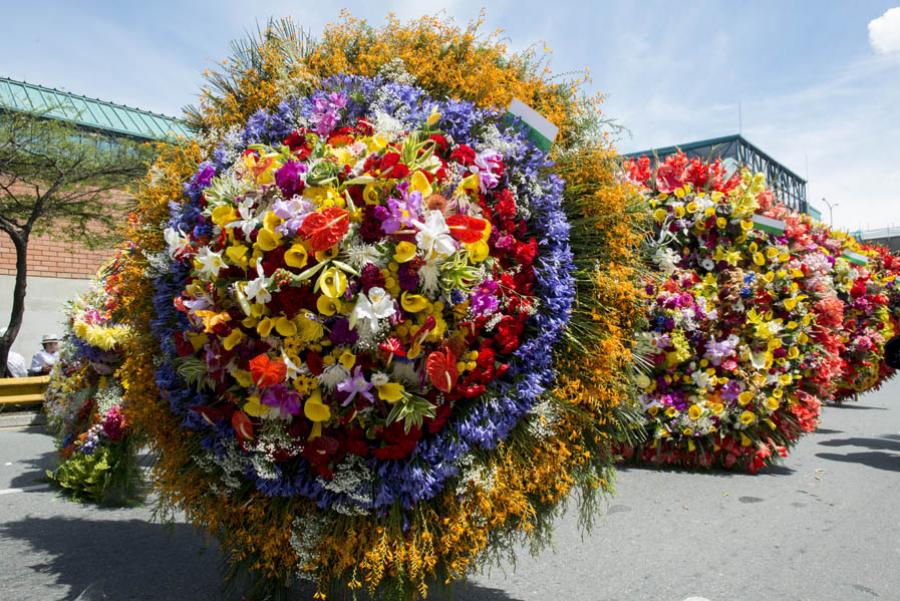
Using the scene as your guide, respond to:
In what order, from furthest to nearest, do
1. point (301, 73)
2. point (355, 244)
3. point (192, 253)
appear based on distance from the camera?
point (301, 73)
point (192, 253)
point (355, 244)

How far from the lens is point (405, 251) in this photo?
240 cm

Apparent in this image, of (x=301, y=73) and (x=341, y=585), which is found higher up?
(x=301, y=73)

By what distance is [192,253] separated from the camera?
2730 mm

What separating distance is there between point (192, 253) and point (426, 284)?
1010mm

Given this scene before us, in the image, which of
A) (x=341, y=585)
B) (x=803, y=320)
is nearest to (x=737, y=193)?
(x=803, y=320)

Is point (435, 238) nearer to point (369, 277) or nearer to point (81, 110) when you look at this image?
point (369, 277)

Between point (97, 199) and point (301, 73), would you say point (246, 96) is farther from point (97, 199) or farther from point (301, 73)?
point (97, 199)

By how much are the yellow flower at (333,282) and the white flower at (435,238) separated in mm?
304

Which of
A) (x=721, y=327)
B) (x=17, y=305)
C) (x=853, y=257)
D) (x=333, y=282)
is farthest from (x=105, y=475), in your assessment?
(x=853, y=257)

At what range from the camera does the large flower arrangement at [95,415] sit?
16.1 ft

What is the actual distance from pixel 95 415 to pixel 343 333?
11.8ft

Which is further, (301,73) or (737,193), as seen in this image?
(737,193)

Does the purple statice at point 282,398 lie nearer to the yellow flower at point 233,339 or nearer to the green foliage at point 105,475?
the yellow flower at point 233,339

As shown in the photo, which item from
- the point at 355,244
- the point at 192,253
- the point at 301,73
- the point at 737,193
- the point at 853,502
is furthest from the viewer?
the point at 737,193
